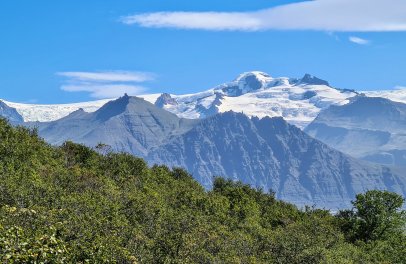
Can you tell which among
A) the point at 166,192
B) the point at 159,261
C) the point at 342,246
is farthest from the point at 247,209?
the point at 159,261

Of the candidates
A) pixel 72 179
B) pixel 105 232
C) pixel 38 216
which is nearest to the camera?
pixel 38 216

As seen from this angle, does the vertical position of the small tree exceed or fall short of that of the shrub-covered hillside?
it falls short

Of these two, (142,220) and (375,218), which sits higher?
(142,220)

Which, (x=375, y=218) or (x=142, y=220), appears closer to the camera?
(x=142, y=220)

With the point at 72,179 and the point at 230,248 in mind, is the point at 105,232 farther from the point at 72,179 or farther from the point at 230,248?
the point at 72,179

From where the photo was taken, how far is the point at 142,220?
73.9 m

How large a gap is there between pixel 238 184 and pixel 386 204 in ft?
147

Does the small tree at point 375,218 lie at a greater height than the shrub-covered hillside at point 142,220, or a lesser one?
lesser

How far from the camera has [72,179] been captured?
302 ft

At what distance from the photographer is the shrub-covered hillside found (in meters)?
45.1

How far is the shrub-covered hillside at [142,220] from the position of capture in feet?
148

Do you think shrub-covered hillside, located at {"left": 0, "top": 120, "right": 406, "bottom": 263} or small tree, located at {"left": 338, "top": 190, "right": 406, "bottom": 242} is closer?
shrub-covered hillside, located at {"left": 0, "top": 120, "right": 406, "bottom": 263}

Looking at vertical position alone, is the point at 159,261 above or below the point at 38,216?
below

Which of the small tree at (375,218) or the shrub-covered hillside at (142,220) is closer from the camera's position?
the shrub-covered hillside at (142,220)
